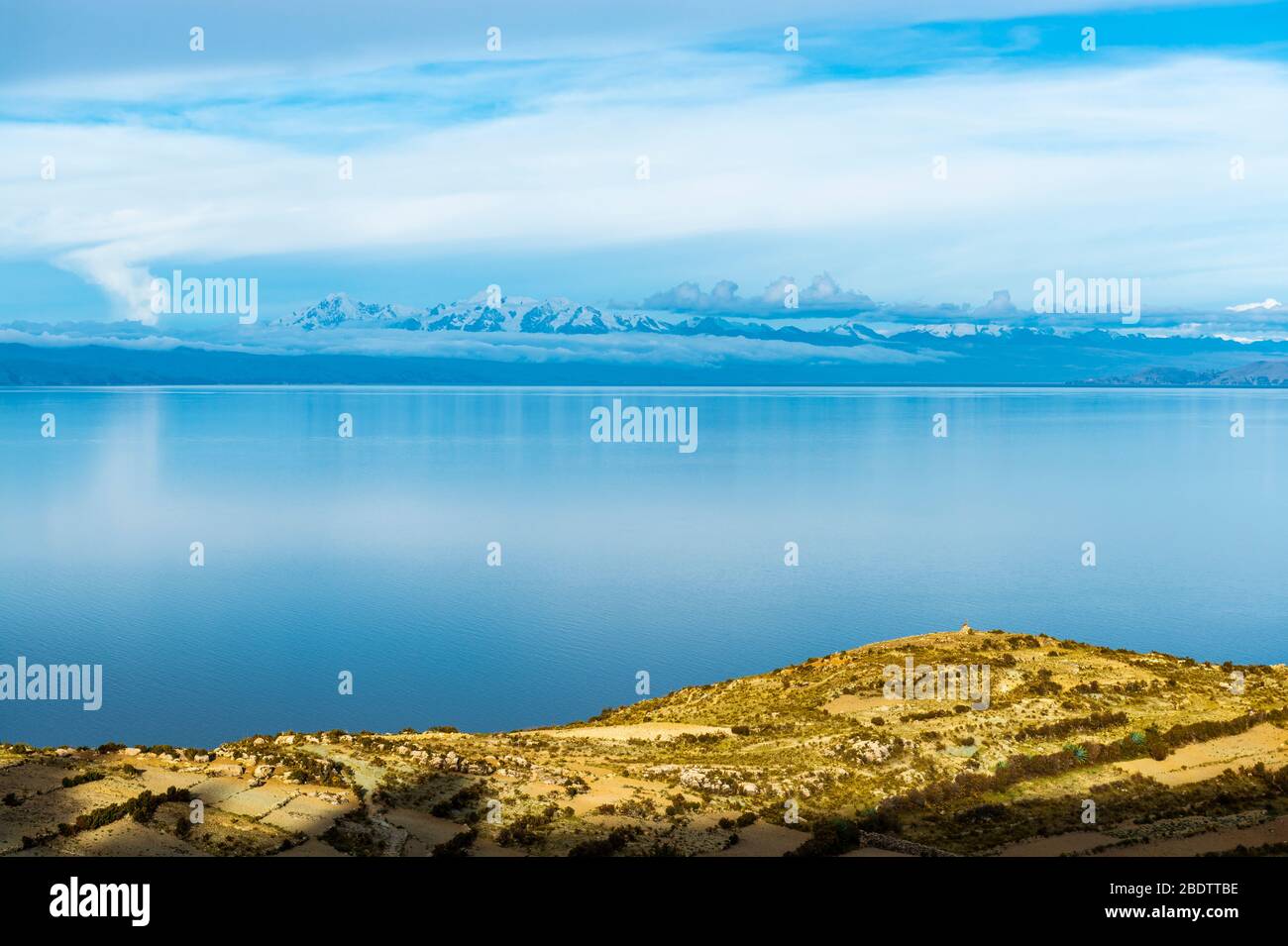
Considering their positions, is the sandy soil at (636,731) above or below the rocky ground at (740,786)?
below

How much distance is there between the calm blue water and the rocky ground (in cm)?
1425

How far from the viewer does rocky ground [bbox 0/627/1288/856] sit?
23438 mm

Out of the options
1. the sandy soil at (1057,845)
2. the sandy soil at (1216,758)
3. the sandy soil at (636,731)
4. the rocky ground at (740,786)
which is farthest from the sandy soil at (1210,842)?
the sandy soil at (636,731)

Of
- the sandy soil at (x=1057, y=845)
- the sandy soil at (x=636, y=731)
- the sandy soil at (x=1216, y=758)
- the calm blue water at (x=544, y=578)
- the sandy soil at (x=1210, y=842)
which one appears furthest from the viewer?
the calm blue water at (x=544, y=578)

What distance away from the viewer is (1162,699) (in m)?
36.8

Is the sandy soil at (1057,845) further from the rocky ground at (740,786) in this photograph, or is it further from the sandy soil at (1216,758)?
the sandy soil at (1216,758)

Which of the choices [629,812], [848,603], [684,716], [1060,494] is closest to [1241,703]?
[684,716]

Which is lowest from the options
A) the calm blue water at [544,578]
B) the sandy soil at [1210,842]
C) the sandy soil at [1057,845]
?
the calm blue water at [544,578]

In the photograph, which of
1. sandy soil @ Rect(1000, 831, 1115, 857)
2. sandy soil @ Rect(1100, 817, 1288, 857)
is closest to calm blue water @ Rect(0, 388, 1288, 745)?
sandy soil @ Rect(1000, 831, 1115, 857)

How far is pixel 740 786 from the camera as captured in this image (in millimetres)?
28047

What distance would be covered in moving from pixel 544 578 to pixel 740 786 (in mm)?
45056

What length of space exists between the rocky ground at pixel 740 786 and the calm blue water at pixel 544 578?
1425cm

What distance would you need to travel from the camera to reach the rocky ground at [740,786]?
23.4 m
